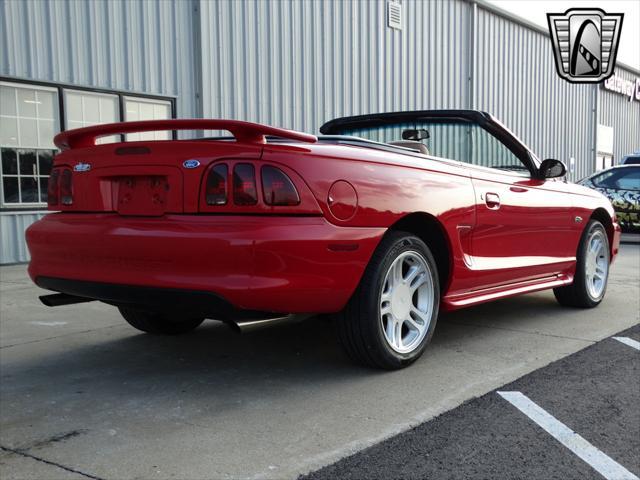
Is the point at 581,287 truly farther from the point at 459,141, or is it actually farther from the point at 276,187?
the point at 276,187

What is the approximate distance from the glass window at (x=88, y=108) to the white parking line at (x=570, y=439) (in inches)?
293

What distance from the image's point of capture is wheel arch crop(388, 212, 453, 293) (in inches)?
140

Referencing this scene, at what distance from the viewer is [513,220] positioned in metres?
4.26

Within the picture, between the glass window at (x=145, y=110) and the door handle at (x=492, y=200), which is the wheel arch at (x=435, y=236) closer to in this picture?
the door handle at (x=492, y=200)

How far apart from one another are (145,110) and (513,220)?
683 centimetres

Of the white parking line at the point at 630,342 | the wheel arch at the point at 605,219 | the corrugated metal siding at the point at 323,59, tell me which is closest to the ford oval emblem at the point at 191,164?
the white parking line at the point at 630,342

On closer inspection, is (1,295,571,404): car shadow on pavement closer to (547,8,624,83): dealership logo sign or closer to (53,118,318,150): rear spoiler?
(53,118,318,150): rear spoiler

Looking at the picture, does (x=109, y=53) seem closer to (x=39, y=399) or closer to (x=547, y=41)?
(x=39, y=399)

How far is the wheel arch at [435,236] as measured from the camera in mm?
3559

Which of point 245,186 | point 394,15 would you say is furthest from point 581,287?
point 394,15

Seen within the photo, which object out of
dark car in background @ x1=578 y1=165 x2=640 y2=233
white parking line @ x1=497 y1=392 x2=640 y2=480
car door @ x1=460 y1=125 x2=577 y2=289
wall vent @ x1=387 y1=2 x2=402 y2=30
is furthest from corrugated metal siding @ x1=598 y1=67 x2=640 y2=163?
white parking line @ x1=497 y1=392 x2=640 y2=480

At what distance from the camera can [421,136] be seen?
4.61m

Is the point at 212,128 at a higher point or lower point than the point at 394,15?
lower

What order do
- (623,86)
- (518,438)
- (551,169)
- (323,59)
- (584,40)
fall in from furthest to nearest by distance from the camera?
(623,86) → (584,40) → (323,59) → (551,169) → (518,438)
